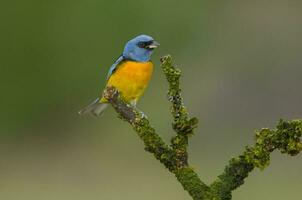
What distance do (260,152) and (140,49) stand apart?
1647 millimetres

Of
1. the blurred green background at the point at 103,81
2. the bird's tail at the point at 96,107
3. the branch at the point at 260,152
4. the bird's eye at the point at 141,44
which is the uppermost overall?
the blurred green background at the point at 103,81

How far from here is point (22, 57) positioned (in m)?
14.7

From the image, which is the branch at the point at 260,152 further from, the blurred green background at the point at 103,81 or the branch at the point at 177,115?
the blurred green background at the point at 103,81

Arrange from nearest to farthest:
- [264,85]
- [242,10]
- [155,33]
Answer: [155,33], [264,85], [242,10]

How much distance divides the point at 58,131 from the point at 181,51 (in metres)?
2.34

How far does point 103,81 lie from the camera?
13570 millimetres

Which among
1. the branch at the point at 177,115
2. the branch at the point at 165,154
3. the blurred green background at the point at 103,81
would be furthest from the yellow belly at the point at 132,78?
the blurred green background at the point at 103,81

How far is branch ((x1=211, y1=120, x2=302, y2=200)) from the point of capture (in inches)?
64.9

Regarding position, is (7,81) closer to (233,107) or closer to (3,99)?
(3,99)

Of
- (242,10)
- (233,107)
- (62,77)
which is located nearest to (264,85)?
(233,107)

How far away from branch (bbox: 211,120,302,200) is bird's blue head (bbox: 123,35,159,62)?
1.43 m

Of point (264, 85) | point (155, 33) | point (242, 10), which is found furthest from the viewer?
point (242, 10)

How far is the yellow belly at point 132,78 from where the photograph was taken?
11.0 feet

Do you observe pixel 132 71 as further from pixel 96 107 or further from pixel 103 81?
pixel 103 81
